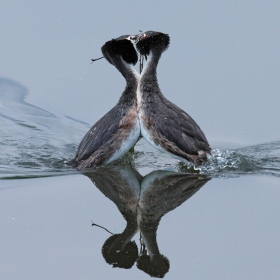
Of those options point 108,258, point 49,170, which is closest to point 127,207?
point 108,258

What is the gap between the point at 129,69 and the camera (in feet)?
30.2

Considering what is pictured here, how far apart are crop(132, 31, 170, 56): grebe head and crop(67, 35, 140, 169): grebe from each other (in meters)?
0.12

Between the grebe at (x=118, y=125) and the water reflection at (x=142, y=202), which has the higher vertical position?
the grebe at (x=118, y=125)

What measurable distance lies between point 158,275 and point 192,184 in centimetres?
244

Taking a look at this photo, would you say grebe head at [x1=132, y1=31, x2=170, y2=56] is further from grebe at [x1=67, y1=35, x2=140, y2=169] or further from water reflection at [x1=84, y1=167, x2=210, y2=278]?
water reflection at [x1=84, y1=167, x2=210, y2=278]

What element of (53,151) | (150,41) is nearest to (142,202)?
(150,41)

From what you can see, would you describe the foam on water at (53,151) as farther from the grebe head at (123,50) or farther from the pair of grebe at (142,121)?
the grebe head at (123,50)

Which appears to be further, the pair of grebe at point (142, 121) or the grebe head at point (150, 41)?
the grebe head at point (150, 41)

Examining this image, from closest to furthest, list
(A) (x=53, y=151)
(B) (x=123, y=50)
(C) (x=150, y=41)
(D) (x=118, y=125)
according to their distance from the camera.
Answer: (D) (x=118, y=125) → (C) (x=150, y=41) → (B) (x=123, y=50) → (A) (x=53, y=151)

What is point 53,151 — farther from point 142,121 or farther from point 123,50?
point 142,121

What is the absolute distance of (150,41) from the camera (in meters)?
9.05

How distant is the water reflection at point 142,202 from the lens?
21.2ft

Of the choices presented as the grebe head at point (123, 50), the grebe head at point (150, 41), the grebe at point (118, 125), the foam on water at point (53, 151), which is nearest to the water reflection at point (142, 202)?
the grebe at point (118, 125)

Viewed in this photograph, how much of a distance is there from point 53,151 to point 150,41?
8.96ft
